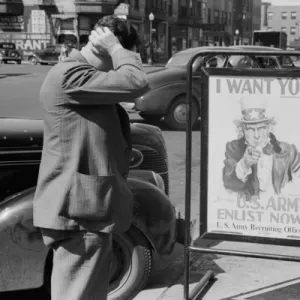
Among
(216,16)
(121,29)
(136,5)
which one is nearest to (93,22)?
(136,5)

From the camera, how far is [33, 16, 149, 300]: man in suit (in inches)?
100

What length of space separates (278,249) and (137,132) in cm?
153

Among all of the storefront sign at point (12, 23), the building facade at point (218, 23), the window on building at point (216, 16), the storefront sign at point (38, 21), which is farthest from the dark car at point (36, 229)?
the window on building at point (216, 16)

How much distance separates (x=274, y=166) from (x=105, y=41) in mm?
1395

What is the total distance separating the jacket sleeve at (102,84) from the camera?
8.24 ft

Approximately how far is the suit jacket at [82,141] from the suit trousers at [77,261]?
0.20 feet

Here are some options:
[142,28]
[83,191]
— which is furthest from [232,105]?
[142,28]

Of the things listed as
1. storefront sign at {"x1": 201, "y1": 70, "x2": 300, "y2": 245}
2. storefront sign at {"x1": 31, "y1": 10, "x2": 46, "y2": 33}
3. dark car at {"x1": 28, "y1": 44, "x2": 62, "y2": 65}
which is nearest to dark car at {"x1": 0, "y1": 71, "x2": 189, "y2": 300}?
storefront sign at {"x1": 201, "y1": 70, "x2": 300, "y2": 245}

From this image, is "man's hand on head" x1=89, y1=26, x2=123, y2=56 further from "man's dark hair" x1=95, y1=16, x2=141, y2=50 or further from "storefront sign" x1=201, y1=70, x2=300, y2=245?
"storefront sign" x1=201, y1=70, x2=300, y2=245

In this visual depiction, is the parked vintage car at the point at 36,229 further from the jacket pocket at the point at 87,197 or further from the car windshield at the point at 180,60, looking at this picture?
the car windshield at the point at 180,60

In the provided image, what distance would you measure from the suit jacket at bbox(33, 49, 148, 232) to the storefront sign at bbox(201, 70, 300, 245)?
3.16 ft

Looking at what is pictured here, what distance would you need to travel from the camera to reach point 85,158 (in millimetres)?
2607

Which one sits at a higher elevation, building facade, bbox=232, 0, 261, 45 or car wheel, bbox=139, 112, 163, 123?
building facade, bbox=232, 0, 261, 45

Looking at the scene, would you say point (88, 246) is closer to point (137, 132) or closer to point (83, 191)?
point (83, 191)
